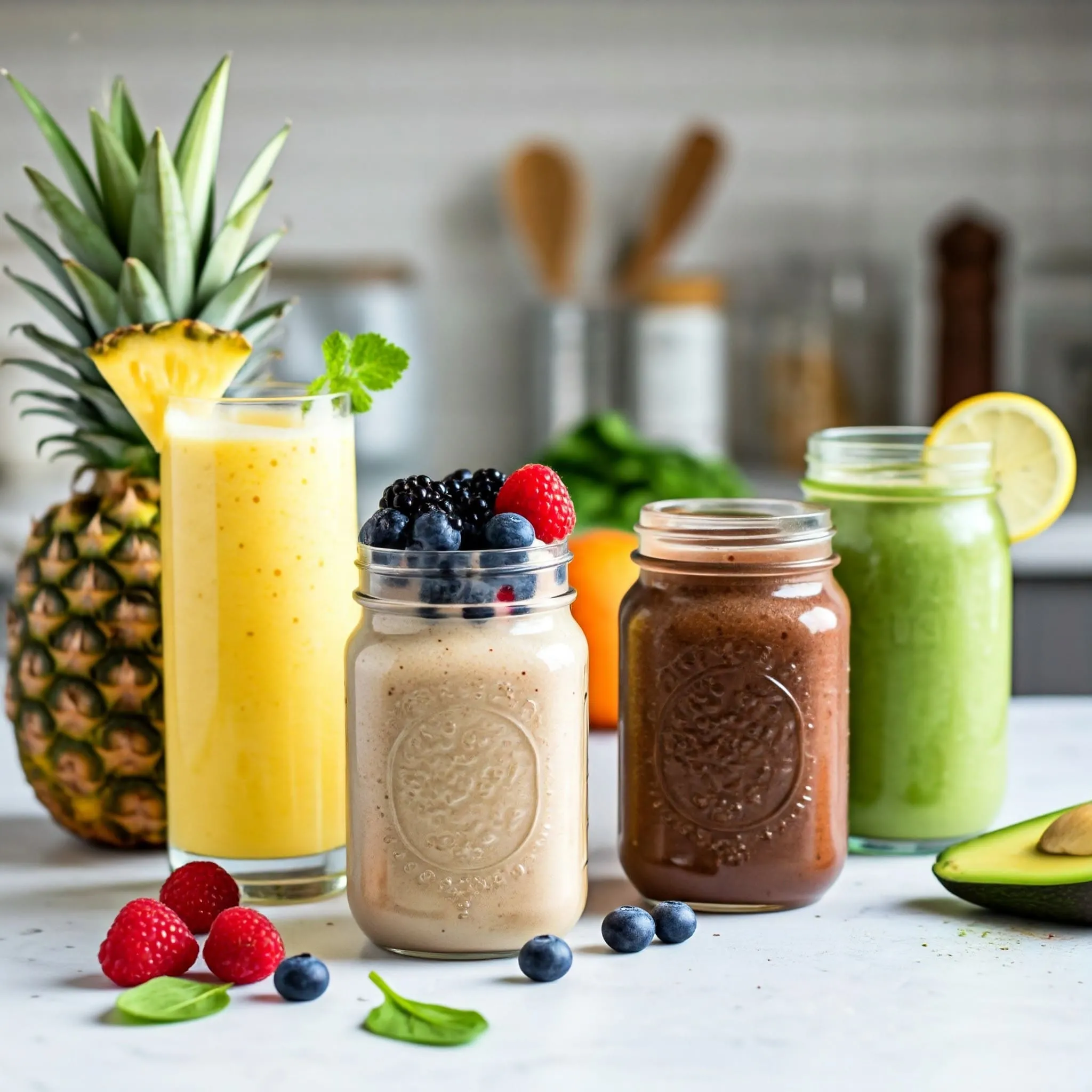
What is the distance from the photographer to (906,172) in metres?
2.97

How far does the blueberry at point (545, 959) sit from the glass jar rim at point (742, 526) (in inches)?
10.2

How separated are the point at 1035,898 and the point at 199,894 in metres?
0.51

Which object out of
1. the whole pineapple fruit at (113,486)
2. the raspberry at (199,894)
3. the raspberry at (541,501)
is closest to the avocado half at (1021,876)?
the raspberry at (541,501)

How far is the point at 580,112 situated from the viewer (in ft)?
9.66

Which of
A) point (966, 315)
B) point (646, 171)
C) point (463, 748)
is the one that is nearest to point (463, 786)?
point (463, 748)

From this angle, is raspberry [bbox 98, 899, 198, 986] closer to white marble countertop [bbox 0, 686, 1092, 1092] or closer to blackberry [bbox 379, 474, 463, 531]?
white marble countertop [bbox 0, 686, 1092, 1092]

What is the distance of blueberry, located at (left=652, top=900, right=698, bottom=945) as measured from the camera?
2.85 feet

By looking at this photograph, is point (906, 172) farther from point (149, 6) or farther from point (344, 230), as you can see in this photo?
point (149, 6)

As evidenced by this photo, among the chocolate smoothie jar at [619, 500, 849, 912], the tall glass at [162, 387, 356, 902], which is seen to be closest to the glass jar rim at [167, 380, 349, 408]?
the tall glass at [162, 387, 356, 902]

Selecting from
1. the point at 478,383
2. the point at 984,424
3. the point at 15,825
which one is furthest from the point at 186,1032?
the point at 478,383

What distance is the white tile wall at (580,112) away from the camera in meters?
2.90

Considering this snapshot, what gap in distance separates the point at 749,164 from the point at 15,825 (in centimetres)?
223

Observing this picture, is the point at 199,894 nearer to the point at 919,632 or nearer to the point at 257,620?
the point at 257,620

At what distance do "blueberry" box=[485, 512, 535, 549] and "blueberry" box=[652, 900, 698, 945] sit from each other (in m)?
0.24
